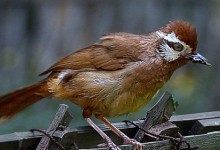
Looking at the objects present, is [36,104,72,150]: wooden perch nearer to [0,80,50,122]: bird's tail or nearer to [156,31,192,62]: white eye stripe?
[0,80,50,122]: bird's tail

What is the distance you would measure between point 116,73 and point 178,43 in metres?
0.51

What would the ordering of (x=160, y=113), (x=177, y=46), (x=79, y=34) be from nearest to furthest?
(x=160, y=113)
(x=177, y=46)
(x=79, y=34)

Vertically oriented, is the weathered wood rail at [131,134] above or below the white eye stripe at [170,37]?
below

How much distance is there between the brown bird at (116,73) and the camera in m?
6.61

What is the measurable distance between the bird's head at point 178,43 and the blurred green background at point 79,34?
9.61 ft

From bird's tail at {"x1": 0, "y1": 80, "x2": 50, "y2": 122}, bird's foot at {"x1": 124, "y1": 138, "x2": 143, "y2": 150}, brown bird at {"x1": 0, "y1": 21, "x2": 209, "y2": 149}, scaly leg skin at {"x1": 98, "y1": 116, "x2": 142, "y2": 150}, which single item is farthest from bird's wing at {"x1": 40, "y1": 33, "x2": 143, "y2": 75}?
bird's foot at {"x1": 124, "y1": 138, "x2": 143, "y2": 150}

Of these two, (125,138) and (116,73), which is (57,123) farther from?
(116,73)

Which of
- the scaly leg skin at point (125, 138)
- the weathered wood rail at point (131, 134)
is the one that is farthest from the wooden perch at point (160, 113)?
the scaly leg skin at point (125, 138)

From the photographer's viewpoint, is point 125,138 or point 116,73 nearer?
point 125,138

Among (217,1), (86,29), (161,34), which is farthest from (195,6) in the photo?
(161,34)

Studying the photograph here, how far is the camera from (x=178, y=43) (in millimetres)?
6633

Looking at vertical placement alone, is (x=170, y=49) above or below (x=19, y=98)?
above

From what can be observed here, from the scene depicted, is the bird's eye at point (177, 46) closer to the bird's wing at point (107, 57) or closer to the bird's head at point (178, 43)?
the bird's head at point (178, 43)

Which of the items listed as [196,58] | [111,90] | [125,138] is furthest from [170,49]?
[125,138]
